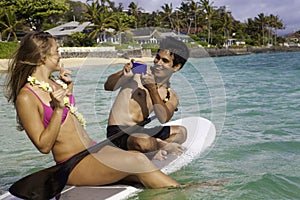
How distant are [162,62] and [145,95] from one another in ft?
1.31

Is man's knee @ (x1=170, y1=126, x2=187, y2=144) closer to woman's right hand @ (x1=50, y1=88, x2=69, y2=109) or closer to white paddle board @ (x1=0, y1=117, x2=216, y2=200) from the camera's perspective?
white paddle board @ (x1=0, y1=117, x2=216, y2=200)

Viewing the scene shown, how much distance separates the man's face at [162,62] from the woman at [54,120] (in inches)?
35.0

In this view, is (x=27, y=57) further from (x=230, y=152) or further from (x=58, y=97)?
(x=230, y=152)

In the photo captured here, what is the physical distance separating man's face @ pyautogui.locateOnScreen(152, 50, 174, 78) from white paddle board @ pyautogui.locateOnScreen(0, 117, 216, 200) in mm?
929

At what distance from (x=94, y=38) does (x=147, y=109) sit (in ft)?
148

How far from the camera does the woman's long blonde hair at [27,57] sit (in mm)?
2838

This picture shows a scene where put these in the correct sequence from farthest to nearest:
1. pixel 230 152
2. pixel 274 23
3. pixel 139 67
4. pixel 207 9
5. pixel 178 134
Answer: pixel 274 23
pixel 207 9
pixel 230 152
pixel 178 134
pixel 139 67

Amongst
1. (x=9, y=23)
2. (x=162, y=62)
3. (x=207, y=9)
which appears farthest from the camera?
(x=207, y=9)

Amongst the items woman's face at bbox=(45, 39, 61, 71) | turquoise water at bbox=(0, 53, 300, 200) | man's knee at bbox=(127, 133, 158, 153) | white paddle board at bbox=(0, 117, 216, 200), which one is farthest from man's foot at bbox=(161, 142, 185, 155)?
woman's face at bbox=(45, 39, 61, 71)

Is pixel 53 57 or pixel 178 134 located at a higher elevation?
pixel 53 57

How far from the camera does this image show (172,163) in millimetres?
4285

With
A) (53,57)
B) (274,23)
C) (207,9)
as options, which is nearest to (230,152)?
(53,57)

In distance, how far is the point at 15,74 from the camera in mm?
2877

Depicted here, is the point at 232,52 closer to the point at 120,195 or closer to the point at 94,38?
the point at 94,38
